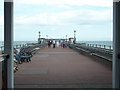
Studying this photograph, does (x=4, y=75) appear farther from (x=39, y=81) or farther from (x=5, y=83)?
(x=39, y=81)

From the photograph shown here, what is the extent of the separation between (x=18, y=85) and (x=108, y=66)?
233 inches

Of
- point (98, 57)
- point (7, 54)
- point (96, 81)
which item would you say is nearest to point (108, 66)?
point (98, 57)

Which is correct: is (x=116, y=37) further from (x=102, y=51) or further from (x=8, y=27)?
(x=102, y=51)

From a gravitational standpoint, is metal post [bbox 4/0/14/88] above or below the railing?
above

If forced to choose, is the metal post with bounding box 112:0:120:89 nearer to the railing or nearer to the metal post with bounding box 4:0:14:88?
the metal post with bounding box 4:0:14:88

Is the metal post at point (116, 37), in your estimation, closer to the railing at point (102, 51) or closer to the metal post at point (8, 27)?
the metal post at point (8, 27)

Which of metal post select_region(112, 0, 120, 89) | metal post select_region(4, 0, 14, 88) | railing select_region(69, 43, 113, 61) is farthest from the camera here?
railing select_region(69, 43, 113, 61)

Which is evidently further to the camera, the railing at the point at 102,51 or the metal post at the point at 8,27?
the railing at the point at 102,51

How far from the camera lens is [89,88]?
7098mm

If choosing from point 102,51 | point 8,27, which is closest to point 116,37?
point 8,27

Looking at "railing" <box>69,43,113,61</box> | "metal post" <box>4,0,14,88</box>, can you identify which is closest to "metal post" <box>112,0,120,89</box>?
"metal post" <box>4,0,14,88</box>

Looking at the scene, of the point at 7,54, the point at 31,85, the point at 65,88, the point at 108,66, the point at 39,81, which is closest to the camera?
the point at 7,54

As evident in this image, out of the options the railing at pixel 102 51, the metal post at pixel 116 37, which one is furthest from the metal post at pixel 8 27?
the railing at pixel 102 51

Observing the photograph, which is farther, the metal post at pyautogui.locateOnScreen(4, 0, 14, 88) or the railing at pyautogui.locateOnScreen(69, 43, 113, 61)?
the railing at pyautogui.locateOnScreen(69, 43, 113, 61)
